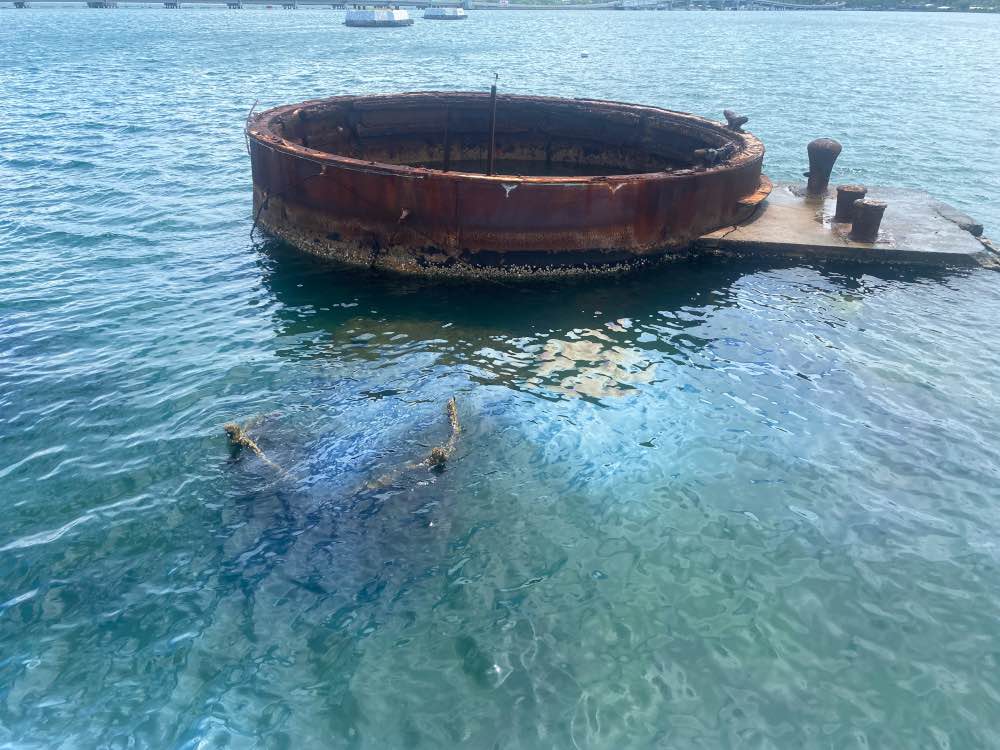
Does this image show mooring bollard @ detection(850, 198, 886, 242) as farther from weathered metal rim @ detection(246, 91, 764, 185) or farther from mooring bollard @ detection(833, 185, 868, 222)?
weathered metal rim @ detection(246, 91, 764, 185)

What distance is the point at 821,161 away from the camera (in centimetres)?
1709

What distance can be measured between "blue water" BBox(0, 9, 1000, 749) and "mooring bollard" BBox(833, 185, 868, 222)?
2.45 meters

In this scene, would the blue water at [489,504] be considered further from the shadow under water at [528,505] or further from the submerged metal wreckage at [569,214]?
the submerged metal wreckage at [569,214]

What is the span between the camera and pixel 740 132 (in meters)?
17.8

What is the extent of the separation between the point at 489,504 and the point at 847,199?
13.3 metres

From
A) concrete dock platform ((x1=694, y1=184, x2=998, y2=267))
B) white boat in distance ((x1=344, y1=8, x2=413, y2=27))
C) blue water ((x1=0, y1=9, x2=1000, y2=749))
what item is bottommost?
blue water ((x1=0, y1=9, x2=1000, y2=749))

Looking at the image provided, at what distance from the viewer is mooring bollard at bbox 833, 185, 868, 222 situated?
15.6m

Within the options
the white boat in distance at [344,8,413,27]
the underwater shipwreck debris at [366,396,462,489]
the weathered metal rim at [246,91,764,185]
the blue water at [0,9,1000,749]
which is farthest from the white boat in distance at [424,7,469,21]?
the underwater shipwreck debris at [366,396,462,489]

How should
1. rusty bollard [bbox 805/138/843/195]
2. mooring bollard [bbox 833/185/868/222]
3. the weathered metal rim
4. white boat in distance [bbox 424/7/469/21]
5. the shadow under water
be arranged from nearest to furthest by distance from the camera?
the shadow under water < the weathered metal rim < mooring bollard [bbox 833/185/868/222] < rusty bollard [bbox 805/138/843/195] < white boat in distance [bbox 424/7/469/21]

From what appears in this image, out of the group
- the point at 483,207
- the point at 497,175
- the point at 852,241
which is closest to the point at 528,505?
the point at 483,207

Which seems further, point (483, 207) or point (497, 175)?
point (497, 175)

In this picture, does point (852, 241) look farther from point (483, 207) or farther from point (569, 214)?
point (483, 207)

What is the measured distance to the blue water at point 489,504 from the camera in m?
5.73

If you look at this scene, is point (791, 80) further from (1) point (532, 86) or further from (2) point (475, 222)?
(2) point (475, 222)
